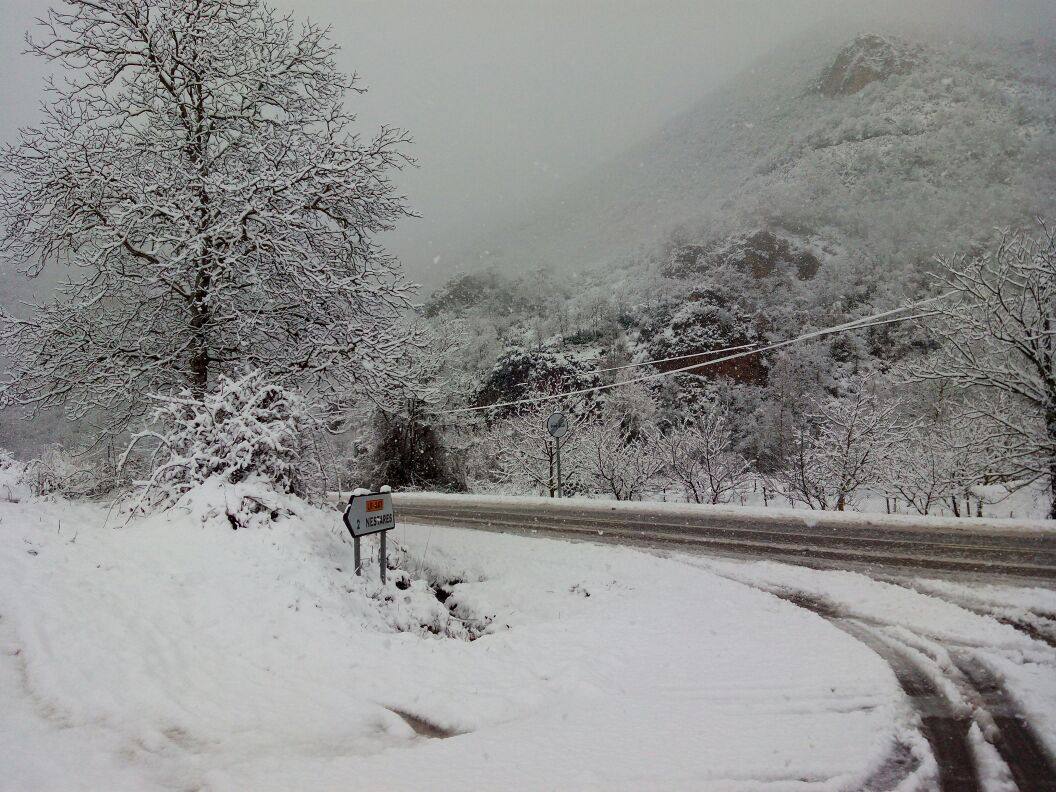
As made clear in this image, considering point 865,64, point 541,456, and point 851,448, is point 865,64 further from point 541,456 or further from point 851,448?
point 541,456

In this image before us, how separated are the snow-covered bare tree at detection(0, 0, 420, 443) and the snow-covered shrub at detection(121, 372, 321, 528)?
0.85m

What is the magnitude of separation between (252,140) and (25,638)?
753cm

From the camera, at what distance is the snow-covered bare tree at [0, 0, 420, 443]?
7.39 meters

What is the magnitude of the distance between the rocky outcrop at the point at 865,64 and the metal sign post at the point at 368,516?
134087 millimetres

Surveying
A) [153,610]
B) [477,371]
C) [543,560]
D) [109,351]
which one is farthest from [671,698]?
[477,371]

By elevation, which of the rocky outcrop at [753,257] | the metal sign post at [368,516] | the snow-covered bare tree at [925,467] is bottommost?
the snow-covered bare tree at [925,467]

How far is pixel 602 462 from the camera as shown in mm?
25703

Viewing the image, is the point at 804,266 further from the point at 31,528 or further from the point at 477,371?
the point at 31,528

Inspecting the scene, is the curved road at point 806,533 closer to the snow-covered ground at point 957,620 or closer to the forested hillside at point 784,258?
the snow-covered ground at point 957,620

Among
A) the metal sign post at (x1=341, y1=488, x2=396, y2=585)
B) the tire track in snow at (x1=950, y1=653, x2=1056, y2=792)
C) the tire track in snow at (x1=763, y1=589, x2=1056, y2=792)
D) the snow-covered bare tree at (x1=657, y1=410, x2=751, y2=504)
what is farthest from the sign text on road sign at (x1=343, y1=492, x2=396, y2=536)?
the snow-covered bare tree at (x1=657, y1=410, x2=751, y2=504)

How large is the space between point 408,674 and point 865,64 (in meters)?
140

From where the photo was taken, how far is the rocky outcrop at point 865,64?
10588 cm

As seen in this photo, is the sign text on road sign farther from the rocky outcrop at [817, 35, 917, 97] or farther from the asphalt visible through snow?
the rocky outcrop at [817, 35, 917, 97]

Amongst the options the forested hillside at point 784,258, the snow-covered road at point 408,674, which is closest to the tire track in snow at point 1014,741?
the snow-covered road at point 408,674
